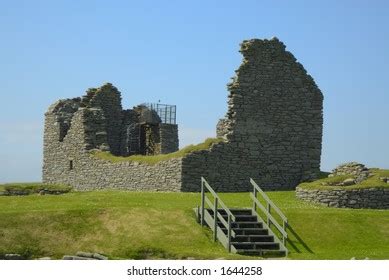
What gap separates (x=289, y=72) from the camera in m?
39.1

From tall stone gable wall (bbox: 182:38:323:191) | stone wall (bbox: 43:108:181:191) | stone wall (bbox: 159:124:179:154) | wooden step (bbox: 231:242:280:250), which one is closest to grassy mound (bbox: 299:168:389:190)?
tall stone gable wall (bbox: 182:38:323:191)

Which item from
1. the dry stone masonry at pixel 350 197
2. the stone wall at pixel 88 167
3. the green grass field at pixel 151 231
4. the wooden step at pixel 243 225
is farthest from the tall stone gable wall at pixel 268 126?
the wooden step at pixel 243 225

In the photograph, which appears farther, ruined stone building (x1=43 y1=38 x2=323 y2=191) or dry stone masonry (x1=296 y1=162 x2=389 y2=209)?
ruined stone building (x1=43 y1=38 x2=323 y2=191)

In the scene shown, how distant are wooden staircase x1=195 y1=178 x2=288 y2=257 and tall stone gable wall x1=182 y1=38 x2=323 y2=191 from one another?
392 inches

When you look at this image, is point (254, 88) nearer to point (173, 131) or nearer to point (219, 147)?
point (219, 147)

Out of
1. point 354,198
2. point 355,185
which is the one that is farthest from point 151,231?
point 355,185

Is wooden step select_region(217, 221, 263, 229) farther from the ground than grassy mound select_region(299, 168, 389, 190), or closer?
closer

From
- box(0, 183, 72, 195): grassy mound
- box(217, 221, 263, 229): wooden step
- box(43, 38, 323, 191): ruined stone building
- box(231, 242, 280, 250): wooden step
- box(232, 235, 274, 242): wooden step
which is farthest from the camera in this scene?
box(0, 183, 72, 195): grassy mound

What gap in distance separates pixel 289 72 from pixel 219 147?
222 inches

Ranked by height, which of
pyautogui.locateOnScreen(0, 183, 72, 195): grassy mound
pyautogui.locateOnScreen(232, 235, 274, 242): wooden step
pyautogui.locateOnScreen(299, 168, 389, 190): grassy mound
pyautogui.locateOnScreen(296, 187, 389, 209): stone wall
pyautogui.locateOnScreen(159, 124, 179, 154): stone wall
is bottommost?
pyautogui.locateOnScreen(0, 183, 72, 195): grassy mound

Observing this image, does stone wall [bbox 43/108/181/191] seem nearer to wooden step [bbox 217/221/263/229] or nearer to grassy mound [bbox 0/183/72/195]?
grassy mound [bbox 0/183/72/195]

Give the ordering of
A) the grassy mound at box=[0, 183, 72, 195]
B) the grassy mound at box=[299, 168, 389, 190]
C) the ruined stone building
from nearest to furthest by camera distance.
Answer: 1. the grassy mound at box=[299, 168, 389, 190]
2. the ruined stone building
3. the grassy mound at box=[0, 183, 72, 195]

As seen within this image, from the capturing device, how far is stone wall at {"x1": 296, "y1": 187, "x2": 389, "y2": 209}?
31.8 metres
